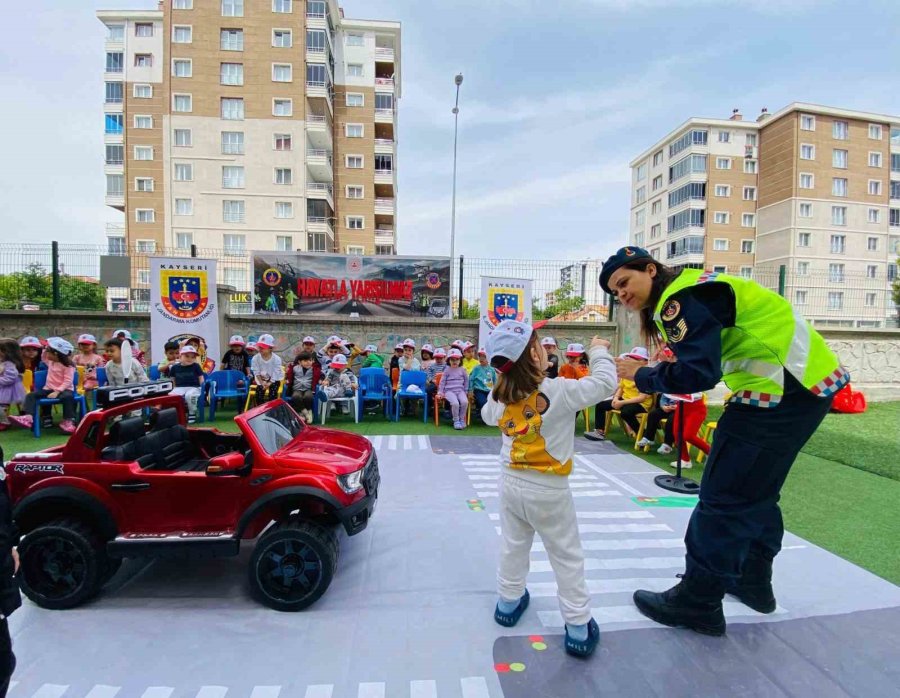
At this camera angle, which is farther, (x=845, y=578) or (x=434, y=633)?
(x=845, y=578)

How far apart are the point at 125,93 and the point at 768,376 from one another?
153 feet

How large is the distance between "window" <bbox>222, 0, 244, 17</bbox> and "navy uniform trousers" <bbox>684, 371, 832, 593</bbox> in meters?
42.7

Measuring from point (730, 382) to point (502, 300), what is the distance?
8.92 metres

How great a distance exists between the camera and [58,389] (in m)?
7.73

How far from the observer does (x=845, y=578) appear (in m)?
3.40

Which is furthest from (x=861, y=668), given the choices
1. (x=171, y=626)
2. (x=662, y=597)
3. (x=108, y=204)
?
(x=108, y=204)

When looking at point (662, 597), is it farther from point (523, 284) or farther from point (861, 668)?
point (523, 284)

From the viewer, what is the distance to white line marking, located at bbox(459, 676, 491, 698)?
90.2 inches

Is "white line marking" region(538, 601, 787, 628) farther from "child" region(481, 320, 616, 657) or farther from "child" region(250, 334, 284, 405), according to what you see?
"child" region(250, 334, 284, 405)

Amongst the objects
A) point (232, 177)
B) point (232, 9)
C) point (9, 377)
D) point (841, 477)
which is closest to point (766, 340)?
point (841, 477)

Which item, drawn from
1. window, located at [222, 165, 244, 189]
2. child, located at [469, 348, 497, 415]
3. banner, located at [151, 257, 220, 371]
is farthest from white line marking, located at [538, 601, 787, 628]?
window, located at [222, 165, 244, 189]

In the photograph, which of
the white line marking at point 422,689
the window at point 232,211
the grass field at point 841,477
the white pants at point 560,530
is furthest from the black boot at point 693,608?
the window at point 232,211

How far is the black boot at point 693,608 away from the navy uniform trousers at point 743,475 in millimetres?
41

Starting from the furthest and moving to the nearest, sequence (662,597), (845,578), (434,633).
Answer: (845,578) → (662,597) → (434,633)
